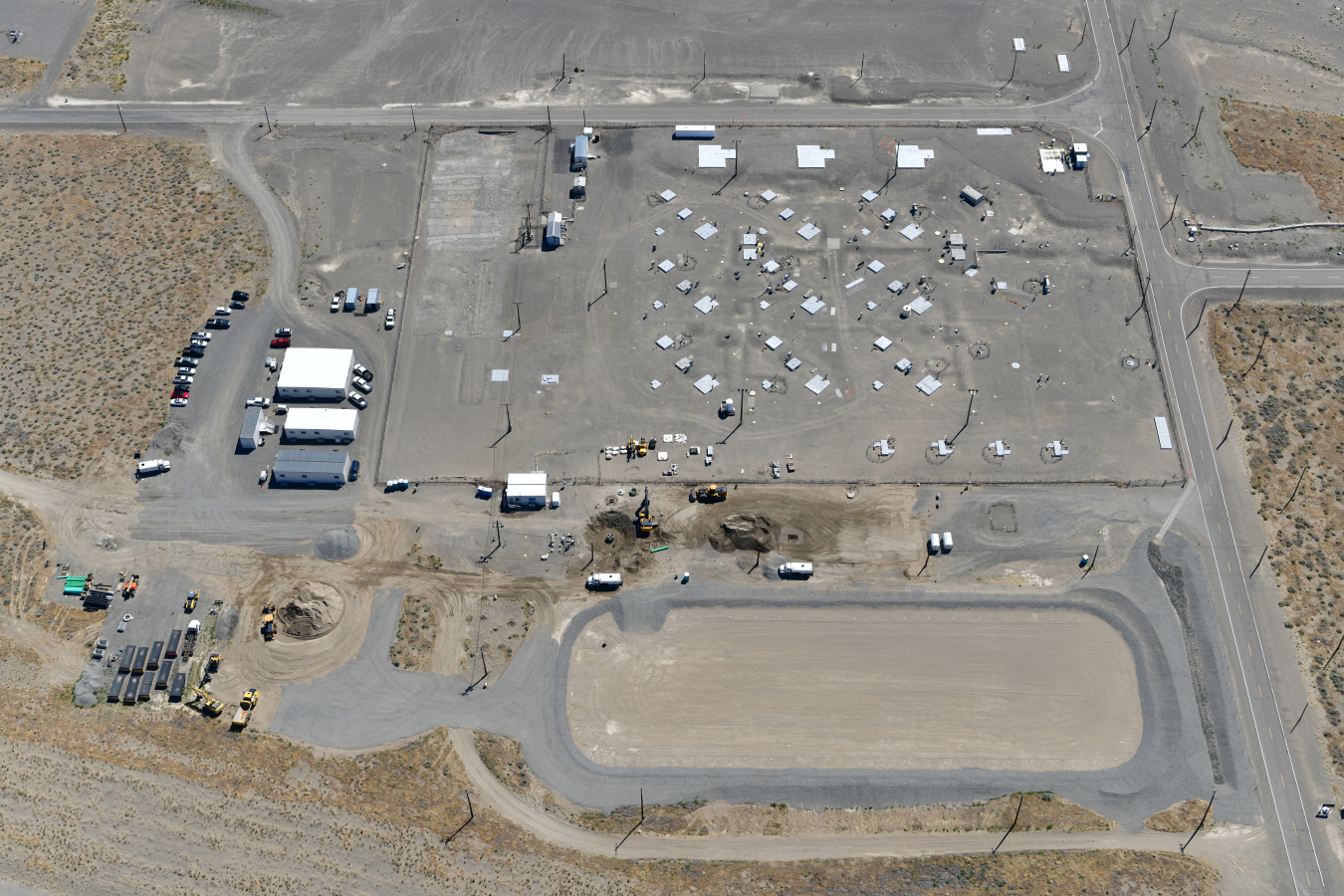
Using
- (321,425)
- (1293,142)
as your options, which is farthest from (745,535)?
(1293,142)

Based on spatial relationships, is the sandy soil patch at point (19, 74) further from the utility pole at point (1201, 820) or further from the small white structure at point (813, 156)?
the utility pole at point (1201, 820)

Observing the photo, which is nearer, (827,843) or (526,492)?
(827,843)

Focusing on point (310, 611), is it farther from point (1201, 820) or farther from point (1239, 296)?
point (1239, 296)

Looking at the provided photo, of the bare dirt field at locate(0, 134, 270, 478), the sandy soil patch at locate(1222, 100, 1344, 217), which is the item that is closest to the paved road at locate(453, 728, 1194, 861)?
the bare dirt field at locate(0, 134, 270, 478)

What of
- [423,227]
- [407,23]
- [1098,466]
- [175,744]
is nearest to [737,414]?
[1098,466]

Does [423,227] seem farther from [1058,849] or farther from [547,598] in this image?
[1058,849]

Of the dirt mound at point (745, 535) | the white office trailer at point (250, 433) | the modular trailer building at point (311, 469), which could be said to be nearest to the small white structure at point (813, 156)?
the dirt mound at point (745, 535)

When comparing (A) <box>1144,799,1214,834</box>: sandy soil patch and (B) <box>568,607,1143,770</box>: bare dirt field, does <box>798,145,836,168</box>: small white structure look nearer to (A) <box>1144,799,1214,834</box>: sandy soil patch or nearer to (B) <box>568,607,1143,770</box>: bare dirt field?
(B) <box>568,607,1143,770</box>: bare dirt field

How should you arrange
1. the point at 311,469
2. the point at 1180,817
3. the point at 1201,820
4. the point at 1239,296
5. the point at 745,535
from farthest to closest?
the point at 1239,296 < the point at 311,469 < the point at 745,535 < the point at 1180,817 < the point at 1201,820
